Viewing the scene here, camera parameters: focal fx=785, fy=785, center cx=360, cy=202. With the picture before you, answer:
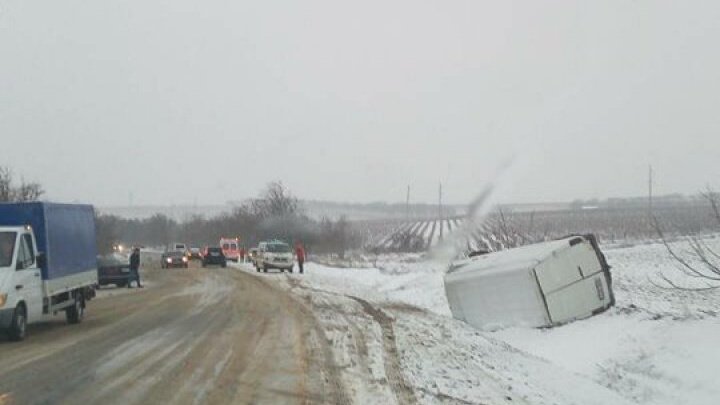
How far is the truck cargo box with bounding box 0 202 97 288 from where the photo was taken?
16281 millimetres

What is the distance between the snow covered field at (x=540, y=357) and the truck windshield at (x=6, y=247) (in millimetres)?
6078

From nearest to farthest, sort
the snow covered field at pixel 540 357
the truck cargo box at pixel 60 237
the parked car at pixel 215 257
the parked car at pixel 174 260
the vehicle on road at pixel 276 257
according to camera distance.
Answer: the snow covered field at pixel 540 357 < the truck cargo box at pixel 60 237 < the vehicle on road at pixel 276 257 < the parked car at pixel 215 257 < the parked car at pixel 174 260

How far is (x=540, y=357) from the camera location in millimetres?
13852

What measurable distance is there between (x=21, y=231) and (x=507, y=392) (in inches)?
410

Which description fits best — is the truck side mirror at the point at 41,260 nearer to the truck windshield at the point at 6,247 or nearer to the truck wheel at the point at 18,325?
the truck windshield at the point at 6,247

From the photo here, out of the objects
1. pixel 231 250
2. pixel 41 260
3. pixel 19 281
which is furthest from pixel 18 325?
pixel 231 250

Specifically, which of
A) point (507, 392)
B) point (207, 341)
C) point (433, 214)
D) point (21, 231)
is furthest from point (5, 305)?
point (433, 214)

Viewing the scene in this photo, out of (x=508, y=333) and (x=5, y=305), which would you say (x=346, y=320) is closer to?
(x=508, y=333)

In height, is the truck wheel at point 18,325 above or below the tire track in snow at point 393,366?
above

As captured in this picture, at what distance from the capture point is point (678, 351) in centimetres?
1204

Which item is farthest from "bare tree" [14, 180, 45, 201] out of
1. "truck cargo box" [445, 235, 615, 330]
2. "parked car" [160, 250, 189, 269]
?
"truck cargo box" [445, 235, 615, 330]

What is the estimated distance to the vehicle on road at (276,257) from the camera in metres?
48.7

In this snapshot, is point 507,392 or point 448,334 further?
point 448,334

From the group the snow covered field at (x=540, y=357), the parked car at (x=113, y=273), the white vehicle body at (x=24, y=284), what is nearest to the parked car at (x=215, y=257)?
the parked car at (x=113, y=273)
